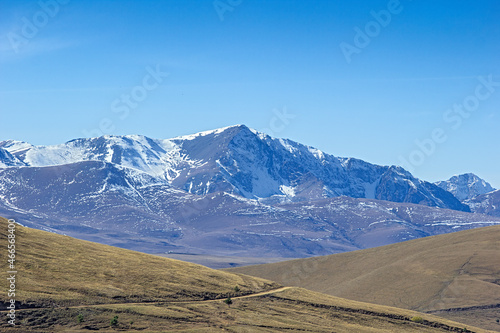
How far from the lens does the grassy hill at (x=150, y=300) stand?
9488cm

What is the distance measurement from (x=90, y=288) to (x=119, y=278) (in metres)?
10.1

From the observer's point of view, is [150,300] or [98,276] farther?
[98,276]

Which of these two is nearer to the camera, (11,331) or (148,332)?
(11,331)

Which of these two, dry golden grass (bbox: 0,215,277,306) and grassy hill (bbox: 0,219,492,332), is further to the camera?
dry golden grass (bbox: 0,215,277,306)

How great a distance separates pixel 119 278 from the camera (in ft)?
374

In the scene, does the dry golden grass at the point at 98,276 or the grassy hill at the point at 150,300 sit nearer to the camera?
the grassy hill at the point at 150,300

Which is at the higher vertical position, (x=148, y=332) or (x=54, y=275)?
(x=54, y=275)

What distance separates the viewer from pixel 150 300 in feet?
353

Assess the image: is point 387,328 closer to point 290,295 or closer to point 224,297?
point 290,295

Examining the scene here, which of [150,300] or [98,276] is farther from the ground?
[98,276]

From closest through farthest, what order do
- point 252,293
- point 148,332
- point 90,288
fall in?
1. point 148,332
2. point 90,288
3. point 252,293

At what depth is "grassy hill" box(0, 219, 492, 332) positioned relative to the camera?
94.9 m

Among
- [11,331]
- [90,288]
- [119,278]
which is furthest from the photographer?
[119,278]

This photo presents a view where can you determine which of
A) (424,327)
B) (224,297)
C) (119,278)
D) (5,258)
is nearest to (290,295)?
(224,297)
